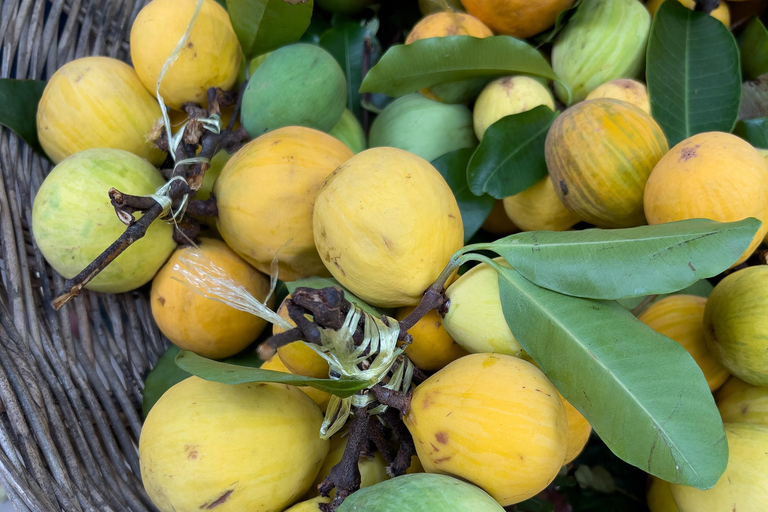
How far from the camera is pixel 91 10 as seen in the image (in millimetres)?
1339

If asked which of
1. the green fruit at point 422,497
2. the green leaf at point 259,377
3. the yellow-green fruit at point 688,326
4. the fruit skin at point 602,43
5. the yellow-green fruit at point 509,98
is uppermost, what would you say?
the fruit skin at point 602,43

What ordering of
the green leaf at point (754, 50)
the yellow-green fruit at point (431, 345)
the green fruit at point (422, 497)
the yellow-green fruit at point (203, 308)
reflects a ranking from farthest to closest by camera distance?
the green leaf at point (754, 50) → the yellow-green fruit at point (203, 308) → the yellow-green fruit at point (431, 345) → the green fruit at point (422, 497)

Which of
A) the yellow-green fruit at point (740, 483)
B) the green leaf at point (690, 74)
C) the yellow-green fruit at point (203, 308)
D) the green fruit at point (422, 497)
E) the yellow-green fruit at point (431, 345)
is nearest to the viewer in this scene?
the green fruit at point (422, 497)

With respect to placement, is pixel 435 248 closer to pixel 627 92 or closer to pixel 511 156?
pixel 511 156

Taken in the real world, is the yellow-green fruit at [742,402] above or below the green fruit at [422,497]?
below

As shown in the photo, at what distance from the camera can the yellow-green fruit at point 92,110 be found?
1110 mm

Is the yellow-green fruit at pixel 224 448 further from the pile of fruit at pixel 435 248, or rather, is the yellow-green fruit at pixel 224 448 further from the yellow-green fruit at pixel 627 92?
the yellow-green fruit at pixel 627 92

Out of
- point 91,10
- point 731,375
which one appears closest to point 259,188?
point 91,10

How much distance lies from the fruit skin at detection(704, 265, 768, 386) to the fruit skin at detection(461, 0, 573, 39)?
2.17ft

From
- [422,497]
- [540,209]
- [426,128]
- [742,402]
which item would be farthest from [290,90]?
[742,402]

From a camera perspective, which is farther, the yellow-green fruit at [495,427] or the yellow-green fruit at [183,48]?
the yellow-green fruit at [183,48]

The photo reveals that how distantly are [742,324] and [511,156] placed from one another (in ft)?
1.61

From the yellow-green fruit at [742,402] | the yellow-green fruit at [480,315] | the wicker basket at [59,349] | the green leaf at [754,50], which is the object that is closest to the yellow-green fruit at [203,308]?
the wicker basket at [59,349]

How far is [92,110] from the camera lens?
111cm
